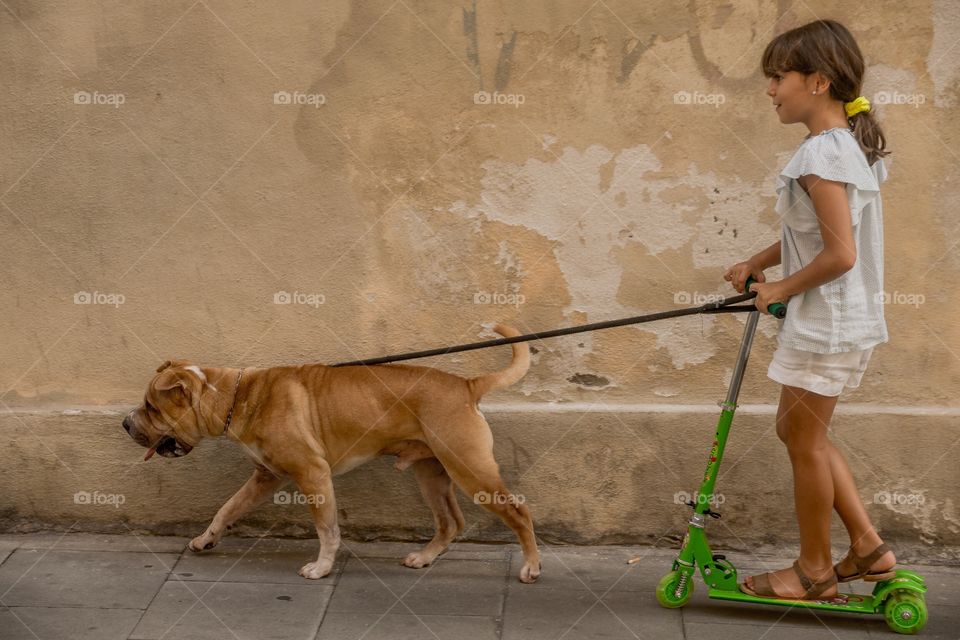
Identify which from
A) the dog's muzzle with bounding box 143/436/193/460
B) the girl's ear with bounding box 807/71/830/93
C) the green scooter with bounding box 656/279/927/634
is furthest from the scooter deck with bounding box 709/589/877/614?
the dog's muzzle with bounding box 143/436/193/460

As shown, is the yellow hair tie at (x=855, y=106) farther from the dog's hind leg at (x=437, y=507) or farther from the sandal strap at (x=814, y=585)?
the dog's hind leg at (x=437, y=507)

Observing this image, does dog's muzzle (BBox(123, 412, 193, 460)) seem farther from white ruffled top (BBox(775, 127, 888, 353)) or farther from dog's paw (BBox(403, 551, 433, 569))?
white ruffled top (BBox(775, 127, 888, 353))

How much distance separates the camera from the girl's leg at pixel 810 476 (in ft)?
14.1

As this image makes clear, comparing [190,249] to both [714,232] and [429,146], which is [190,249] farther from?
[714,232]

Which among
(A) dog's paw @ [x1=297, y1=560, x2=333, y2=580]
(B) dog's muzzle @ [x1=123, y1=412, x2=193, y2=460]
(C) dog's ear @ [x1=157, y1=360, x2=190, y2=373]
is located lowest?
(A) dog's paw @ [x1=297, y1=560, x2=333, y2=580]

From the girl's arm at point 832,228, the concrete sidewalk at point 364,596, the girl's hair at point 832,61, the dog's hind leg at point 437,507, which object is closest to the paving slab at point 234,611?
the concrete sidewalk at point 364,596

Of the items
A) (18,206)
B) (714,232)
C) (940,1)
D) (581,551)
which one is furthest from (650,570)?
(18,206)

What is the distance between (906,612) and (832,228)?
1562 millimetres

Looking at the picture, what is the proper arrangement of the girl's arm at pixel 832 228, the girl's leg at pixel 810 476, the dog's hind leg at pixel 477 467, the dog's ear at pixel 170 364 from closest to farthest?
the girl's arm at pixel 832 228 → the girl's leg at pixel 810 476 → the dog's hind leg at pixel 477 467 → the dog's ear at pixel 170 364

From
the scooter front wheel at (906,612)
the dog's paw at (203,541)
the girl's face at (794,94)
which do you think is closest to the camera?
the girl's face at (794,94)

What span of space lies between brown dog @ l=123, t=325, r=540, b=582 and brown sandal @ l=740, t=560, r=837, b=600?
93 centimetres

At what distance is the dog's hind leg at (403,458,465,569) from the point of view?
5.19 meters

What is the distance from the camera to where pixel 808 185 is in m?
4.04

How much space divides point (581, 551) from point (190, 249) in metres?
2.30
